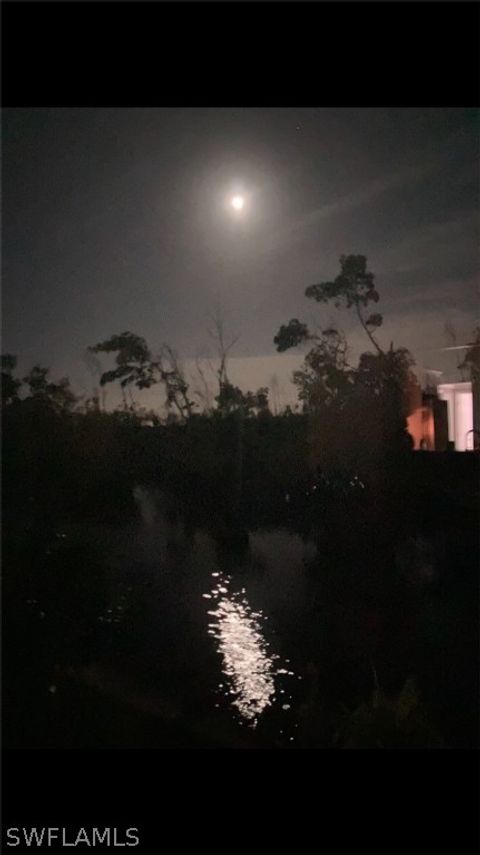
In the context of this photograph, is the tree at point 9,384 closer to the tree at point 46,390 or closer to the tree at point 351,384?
the tree at point 46,390

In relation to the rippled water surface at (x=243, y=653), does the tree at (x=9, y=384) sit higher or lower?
higher

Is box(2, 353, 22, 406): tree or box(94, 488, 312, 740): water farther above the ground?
box(2, 353, 22, 406): tree

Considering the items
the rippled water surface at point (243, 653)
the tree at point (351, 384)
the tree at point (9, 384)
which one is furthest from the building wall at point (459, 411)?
the tree at point (9, 384)

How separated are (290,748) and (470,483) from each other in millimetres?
1630

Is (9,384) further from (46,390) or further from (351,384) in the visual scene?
(351,384)

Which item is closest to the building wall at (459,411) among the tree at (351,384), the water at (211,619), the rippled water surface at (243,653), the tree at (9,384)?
the tree at (351,384)

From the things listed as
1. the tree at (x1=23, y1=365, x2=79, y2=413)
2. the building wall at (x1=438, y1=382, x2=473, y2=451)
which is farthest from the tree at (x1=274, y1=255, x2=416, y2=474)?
the tree at (x1=23, y1=365, x2=79, y2=413)

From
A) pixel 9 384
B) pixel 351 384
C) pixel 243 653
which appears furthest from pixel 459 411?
pixel 9 384

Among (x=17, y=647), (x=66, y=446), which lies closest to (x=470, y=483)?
(x=66, y=446)

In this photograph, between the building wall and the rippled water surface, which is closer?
the rippled water surface

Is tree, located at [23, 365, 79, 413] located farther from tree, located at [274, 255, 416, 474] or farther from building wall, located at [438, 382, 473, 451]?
building wall, located at [438, 382, 473, 451]

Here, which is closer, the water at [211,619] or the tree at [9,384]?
the water at [211,619]

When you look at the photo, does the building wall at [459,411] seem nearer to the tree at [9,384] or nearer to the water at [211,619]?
the water at [211,619]

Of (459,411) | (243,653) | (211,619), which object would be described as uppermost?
(459,411)
